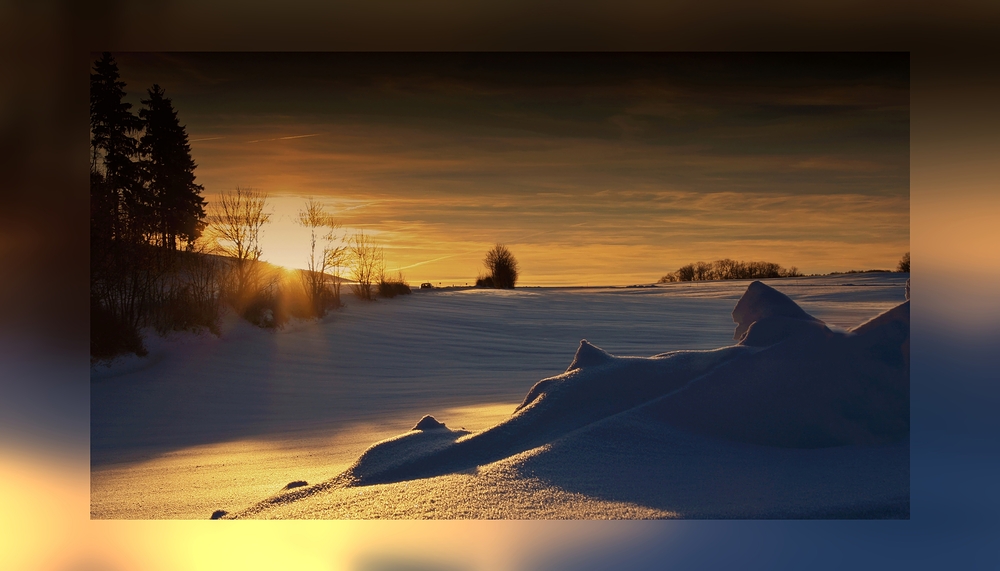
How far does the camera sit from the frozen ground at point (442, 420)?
2.88 meters

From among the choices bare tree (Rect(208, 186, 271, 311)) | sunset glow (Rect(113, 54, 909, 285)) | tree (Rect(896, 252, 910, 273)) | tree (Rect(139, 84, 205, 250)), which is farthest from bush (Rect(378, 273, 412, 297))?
tree (Rect(896, 252, 910, 273))

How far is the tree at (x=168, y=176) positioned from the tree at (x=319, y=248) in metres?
0.70

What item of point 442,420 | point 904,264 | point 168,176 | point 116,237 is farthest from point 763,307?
point 116,237

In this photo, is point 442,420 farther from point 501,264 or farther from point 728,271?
point 728,271

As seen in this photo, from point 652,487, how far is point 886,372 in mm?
1447

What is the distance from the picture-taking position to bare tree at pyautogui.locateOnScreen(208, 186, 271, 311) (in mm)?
4227

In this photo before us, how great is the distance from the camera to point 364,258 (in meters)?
4.82

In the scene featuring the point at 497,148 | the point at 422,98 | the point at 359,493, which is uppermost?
the point at 422,98

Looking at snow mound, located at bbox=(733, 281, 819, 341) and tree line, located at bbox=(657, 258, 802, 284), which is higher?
tree line, located at bbox=(657, 258, 802, 284)

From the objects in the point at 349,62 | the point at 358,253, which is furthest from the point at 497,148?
the point at 358,253

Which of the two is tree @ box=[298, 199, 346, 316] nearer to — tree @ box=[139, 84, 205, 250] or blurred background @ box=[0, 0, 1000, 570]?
tree @ box=[139, 84, 205, 250]

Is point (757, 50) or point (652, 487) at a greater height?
point (757, 50)
